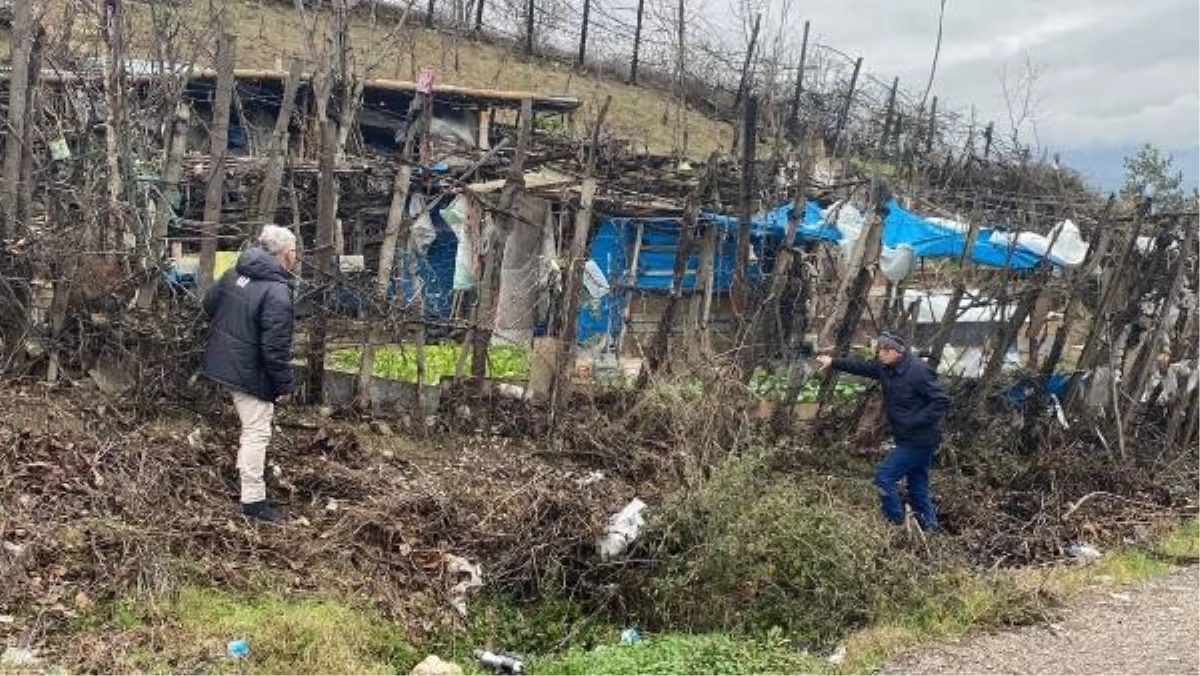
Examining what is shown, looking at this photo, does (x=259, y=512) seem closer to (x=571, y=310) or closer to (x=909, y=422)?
(x=571, y=310)

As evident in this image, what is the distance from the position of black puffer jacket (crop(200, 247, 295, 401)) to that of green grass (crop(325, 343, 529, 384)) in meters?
1.85

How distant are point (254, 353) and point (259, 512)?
93cm

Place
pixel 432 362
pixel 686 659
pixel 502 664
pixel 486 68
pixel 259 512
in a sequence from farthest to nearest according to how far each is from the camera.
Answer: pixel 486 68
pixel 432 362
pixel 259 512
pixel 502 664
pixel 686 659

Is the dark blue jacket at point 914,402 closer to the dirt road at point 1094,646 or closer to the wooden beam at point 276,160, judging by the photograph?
the dirt road at point 1094,646

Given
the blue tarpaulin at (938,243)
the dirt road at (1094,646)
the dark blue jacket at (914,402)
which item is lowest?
the dirt road at (1094,646)

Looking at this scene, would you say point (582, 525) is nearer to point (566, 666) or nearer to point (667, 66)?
point (566, 666)

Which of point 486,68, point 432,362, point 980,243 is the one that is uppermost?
point 486,68

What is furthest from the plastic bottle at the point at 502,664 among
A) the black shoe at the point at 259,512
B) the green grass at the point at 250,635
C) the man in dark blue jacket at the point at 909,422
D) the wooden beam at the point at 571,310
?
the man in dark blue jacket at the point at 909,422

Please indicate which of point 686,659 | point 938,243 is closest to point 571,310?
point 686,659

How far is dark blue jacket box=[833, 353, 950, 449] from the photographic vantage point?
773 cm

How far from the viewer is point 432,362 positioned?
363 inches

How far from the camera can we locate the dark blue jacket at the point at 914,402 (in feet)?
25.4

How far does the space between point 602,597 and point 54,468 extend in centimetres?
324

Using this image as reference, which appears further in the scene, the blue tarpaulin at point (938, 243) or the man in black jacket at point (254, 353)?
the blue tarpaulin at point (938, 243)
